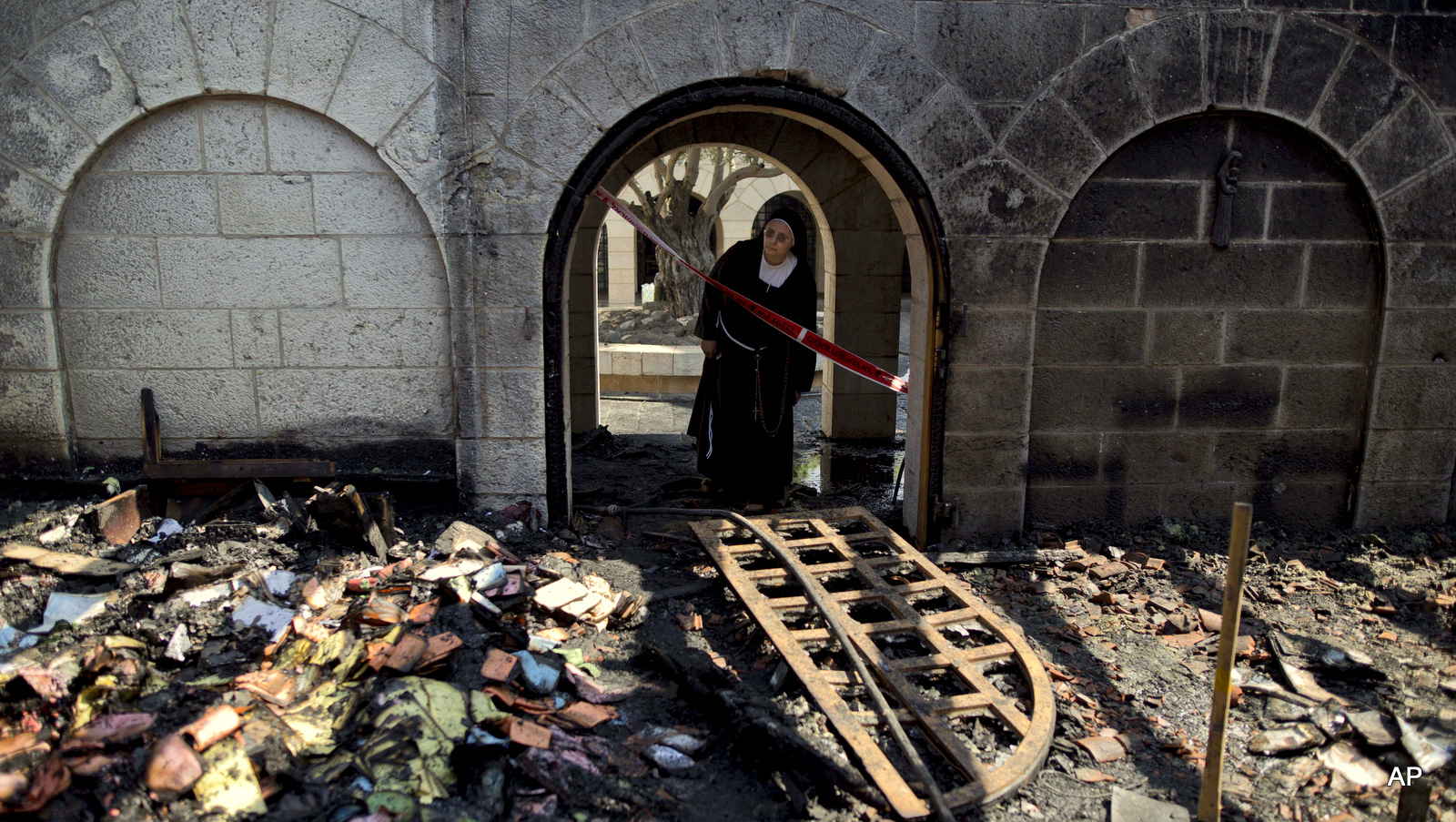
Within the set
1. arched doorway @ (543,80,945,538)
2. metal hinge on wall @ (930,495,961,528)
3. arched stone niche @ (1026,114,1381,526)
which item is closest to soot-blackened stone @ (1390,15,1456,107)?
arched stone niche @ (1026,114,1381,526)

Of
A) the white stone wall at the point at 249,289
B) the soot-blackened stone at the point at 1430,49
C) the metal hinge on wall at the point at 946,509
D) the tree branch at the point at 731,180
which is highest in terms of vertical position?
the tree branch at the point at 731,180

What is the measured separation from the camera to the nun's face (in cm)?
547

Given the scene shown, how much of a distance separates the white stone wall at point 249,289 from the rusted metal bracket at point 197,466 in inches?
3.1

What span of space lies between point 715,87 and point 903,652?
9.11 feet

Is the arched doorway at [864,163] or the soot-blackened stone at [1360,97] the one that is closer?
the arched doorway at [864,163]

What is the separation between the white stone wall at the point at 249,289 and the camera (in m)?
4.57

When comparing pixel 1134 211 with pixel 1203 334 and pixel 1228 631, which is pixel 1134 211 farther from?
pixel 1228 631

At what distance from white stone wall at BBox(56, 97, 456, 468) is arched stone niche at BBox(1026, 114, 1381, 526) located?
330 cm

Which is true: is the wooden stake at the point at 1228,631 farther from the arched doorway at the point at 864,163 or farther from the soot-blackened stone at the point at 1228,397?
the soot-blackened stone at the point at 1228,397

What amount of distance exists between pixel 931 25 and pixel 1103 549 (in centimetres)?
284

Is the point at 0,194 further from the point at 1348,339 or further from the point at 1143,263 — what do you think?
the point at 1348,339

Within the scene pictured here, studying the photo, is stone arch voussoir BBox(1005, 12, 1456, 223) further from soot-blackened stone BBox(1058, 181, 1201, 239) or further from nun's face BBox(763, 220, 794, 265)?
nun's face BBox(763, 220, 794, 265)

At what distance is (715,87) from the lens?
15.0 feet

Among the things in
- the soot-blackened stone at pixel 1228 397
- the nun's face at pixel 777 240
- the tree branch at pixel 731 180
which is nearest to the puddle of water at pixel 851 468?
the nun's face at pixel 777 240
